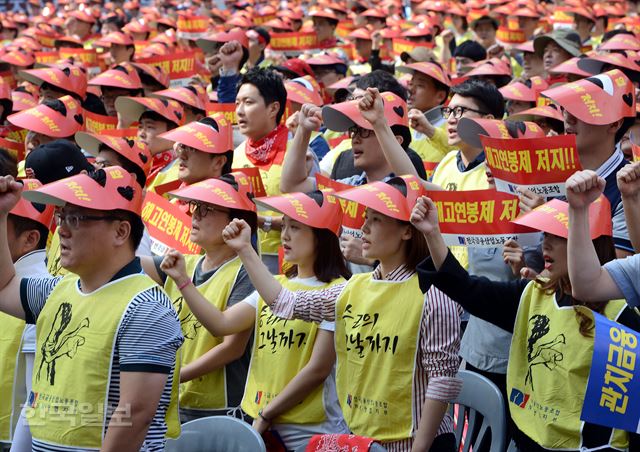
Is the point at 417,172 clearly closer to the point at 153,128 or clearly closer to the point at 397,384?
the point at 397,384

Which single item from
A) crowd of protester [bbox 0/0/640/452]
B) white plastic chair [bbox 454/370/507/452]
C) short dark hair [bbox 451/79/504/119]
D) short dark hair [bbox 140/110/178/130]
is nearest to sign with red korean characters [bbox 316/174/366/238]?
crowd of protester [bbox 0/0/640/452]

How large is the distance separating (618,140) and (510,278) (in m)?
0.82

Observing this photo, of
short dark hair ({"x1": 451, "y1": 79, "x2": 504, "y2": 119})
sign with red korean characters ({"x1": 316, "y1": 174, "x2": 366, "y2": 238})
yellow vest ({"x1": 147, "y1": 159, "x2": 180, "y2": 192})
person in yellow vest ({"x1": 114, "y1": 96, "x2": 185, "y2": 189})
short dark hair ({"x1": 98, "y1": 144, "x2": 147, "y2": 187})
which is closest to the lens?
sign with red korean characters ({"x1": 316, "y1": 174, "x2": 366, "y2": 238})

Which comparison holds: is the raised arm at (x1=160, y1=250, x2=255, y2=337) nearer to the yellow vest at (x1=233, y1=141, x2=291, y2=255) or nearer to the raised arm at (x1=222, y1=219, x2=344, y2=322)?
the raised arm at (x1=222, y1=219, x2=344, y2=322)

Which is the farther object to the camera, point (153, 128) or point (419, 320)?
point (153, 128)

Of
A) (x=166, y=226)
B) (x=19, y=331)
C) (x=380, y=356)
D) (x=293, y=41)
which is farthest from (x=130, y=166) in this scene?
(x=293, y=41)

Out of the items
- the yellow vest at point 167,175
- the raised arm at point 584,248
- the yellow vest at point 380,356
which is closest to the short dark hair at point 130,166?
the yellow vest at point 167,175

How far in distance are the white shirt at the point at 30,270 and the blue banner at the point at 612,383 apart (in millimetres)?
Result: 2293

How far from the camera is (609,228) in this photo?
432 centimetres

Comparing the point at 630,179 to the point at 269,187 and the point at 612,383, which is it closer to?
the point at 612,383

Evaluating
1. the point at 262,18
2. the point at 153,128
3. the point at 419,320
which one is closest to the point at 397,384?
the point at 419,320

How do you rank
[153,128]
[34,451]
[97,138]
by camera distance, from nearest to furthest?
1. [34,451]
2. [97,138]
3. [153,128]

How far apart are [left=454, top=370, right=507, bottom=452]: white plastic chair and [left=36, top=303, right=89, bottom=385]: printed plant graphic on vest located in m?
1.55

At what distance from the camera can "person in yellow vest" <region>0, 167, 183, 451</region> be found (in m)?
3.84
